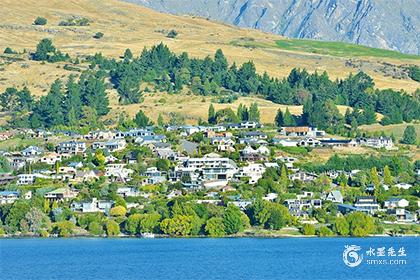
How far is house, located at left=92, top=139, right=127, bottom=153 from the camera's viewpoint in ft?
455

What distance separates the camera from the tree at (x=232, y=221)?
104500mm

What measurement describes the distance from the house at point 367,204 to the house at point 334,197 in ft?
5.58

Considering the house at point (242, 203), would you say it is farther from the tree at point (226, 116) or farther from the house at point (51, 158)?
the tree at point (226, 116)

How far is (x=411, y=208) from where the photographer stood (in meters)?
114

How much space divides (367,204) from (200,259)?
29.8m

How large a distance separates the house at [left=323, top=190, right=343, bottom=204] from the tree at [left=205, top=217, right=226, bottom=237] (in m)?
14.6

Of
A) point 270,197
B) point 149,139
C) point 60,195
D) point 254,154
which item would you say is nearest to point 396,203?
point 270,197

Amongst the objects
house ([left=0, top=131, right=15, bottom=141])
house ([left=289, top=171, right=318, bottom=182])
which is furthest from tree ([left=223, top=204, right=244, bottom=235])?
house ([left=0, top=131, right=15, bottom=141])

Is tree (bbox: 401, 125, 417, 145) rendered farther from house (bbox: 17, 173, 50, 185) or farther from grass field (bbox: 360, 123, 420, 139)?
house (bbox: 17, 173, 50, 185)

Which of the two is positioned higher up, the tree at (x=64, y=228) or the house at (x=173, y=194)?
the house at (x=173, y=194)

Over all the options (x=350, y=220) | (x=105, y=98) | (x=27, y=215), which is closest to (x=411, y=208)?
(x=350, y=220)

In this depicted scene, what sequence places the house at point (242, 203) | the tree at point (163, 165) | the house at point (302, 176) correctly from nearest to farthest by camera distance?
the house at point (242, 203) → the house at point (302, 176) → the tree at point (163, 165)

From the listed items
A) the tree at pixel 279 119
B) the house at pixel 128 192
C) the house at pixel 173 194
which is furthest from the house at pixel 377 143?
the house at pixel 128 192

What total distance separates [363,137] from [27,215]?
5038cm
